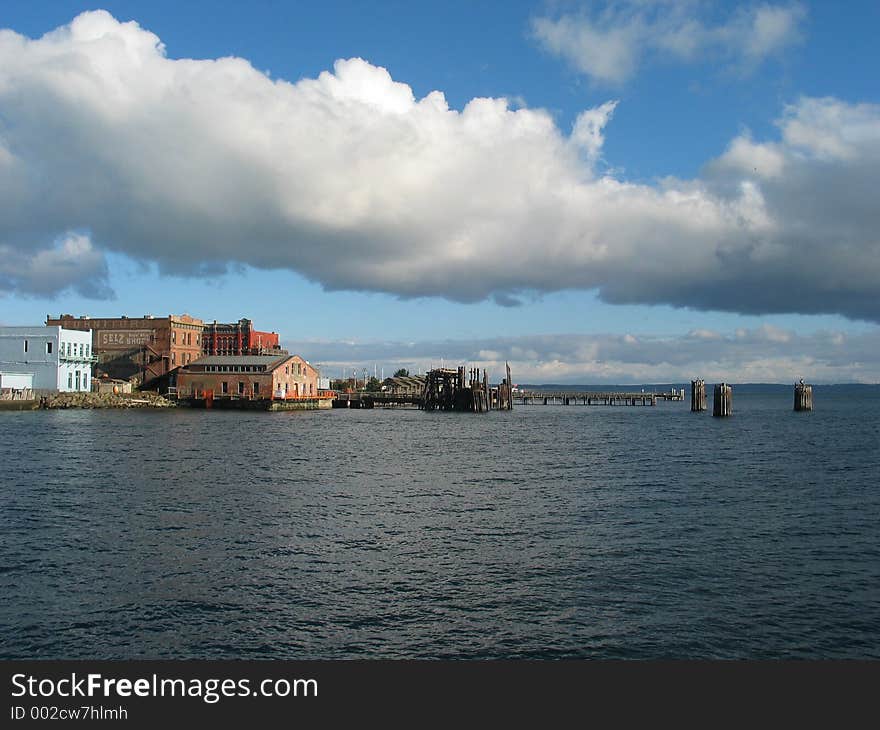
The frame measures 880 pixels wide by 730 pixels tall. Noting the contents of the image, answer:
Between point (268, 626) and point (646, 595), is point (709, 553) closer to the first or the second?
point (646, 595)

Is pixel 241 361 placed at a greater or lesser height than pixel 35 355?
lesser

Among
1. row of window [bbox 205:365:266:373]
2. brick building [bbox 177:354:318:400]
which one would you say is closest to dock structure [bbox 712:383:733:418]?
brick building [bbox 177:354:318:400]

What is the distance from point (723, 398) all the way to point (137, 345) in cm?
9573

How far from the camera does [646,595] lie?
2020 centimetres

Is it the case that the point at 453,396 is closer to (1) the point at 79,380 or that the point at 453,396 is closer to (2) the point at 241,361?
(2) the point at 241,361

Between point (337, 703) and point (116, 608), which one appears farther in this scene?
point (116, 608)

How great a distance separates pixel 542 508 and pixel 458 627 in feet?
52.4

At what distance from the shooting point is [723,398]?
11712 cm

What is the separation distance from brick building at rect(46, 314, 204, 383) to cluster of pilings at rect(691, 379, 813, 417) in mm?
87830

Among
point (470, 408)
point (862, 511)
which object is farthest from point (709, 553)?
point (470, 408)

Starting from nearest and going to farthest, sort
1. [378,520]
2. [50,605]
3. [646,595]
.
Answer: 1. [50,605]
2. [646,595]
3. [378,520]

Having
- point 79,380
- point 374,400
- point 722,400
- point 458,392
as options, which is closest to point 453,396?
point 458,392

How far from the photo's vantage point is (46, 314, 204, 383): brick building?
13050 centimetres

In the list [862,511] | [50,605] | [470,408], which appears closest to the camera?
[50,605]
